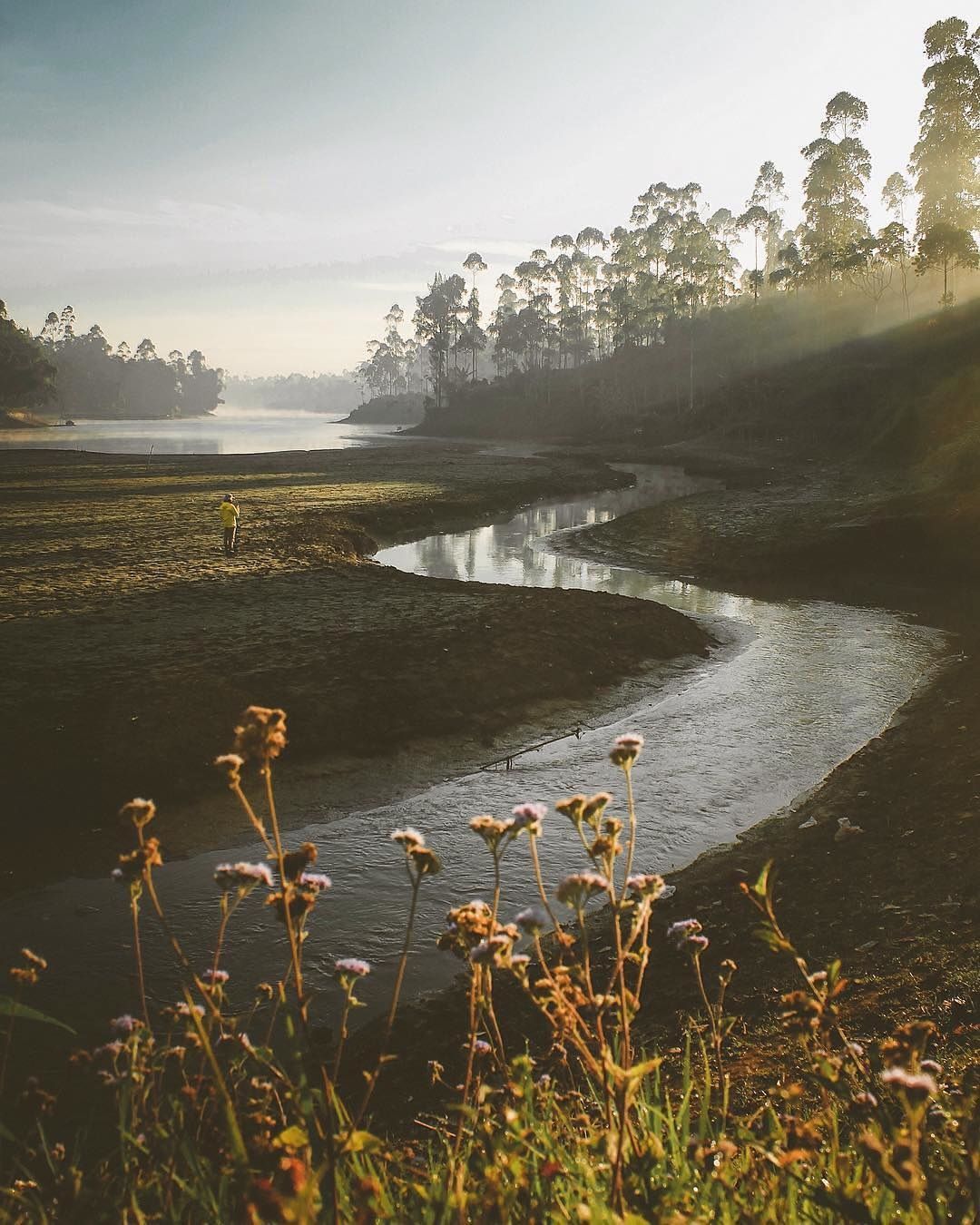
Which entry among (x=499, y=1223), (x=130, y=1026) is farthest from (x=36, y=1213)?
(x=499, y=1223)

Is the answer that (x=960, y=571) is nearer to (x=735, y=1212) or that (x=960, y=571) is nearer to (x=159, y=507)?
(x=735, y=1212)

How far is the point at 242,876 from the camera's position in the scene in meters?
2.81

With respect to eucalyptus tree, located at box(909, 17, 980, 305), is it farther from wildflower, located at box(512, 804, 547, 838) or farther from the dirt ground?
wildflower, located at box(512, 804, 547, 838)

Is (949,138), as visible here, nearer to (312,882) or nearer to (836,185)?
(836,185)

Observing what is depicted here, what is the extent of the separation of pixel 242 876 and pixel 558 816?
306 inches

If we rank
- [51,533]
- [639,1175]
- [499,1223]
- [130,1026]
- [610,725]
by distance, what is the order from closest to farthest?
[499,1223] → [639,1175] → [130,1026] → [610,725] → [51,533]

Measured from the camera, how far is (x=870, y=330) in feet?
268

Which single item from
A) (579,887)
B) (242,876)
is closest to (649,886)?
(579,887)

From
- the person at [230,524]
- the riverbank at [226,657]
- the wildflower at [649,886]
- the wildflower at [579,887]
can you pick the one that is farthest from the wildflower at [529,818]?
the person at [230,524]

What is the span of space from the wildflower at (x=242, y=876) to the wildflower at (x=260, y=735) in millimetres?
400

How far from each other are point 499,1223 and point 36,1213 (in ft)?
4.55

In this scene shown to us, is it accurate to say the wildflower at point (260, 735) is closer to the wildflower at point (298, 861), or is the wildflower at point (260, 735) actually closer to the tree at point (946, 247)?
the wildflower at point (298, 861)

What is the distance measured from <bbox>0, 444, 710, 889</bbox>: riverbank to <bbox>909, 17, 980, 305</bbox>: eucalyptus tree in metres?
48.1

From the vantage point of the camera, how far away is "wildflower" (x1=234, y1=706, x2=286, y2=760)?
260cm
